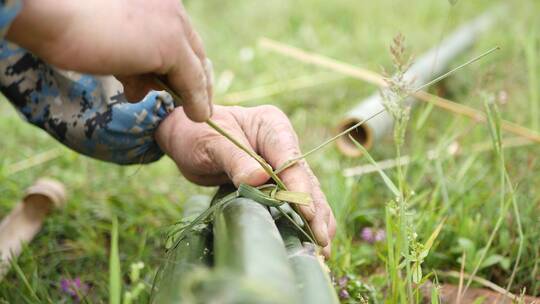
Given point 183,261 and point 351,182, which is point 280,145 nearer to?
point 183,261

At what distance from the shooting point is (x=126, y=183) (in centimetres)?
215

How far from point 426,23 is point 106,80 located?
235 cm

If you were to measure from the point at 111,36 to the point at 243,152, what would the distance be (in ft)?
1.36

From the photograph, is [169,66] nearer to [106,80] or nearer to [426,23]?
[106,80]

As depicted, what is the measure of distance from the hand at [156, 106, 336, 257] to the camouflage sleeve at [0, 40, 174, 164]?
54mm

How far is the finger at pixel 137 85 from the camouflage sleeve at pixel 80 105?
42 centimetres

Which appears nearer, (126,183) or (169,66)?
(169,66)

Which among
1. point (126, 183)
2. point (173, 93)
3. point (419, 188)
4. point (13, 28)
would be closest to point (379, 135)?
point (419, 188)

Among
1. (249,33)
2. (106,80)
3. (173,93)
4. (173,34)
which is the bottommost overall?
(249,33)

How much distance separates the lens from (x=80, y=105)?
1612mm

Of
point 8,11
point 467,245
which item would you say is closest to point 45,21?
point 8,11

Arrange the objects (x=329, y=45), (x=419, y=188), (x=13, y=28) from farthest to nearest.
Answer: (x=329, y=45) < (x=419, y=188) < (x=13, y=28)

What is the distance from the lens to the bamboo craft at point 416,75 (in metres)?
2.23

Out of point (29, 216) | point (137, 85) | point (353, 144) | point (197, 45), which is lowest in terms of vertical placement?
point (29, 216)
